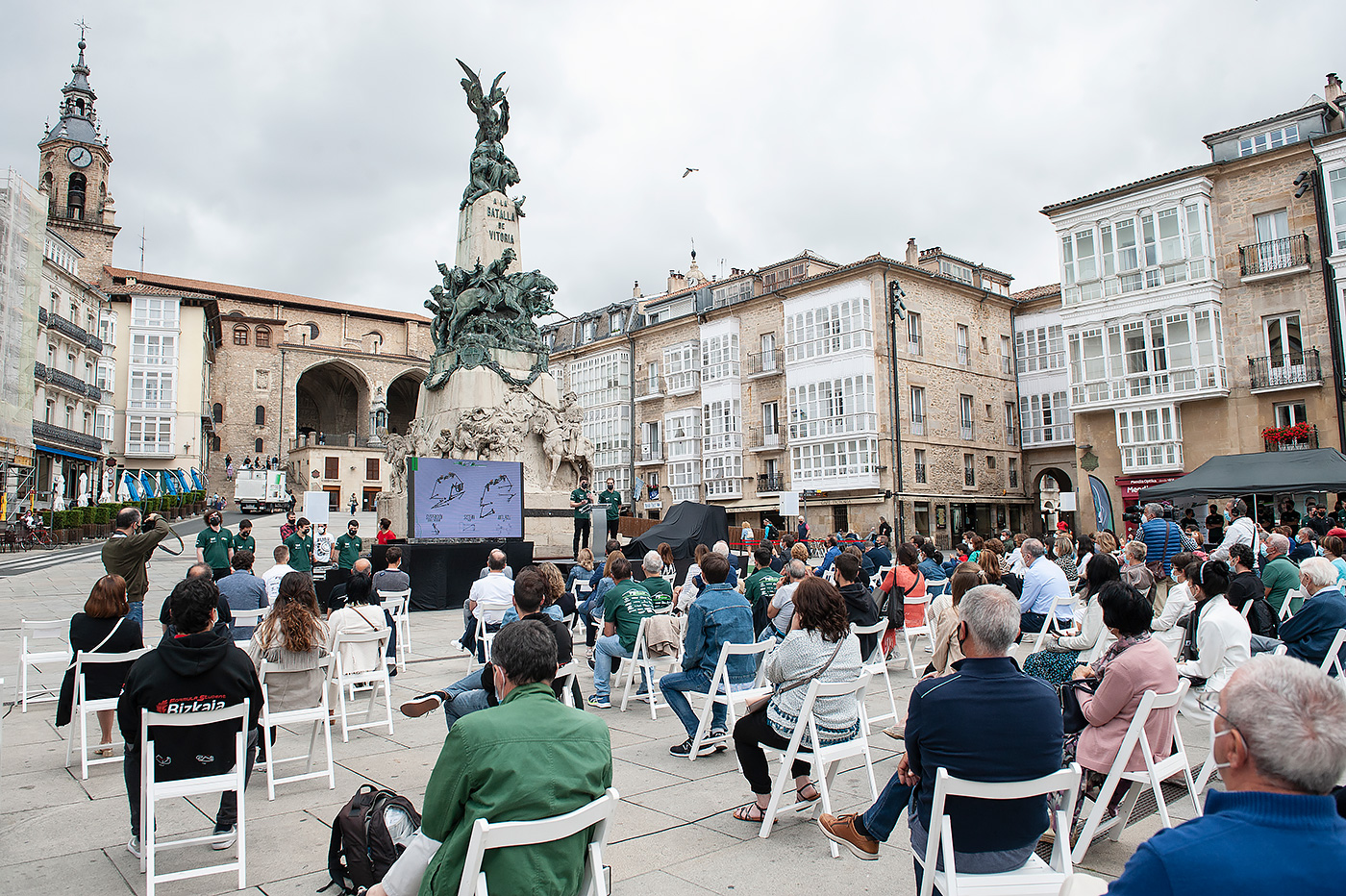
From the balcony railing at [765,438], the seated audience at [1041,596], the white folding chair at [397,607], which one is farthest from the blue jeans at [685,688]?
the balcony railing at [765,438]

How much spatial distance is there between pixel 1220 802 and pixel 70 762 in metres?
6.62

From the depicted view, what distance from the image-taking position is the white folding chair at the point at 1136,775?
3644 millimetres

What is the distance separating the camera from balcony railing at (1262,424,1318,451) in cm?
2409

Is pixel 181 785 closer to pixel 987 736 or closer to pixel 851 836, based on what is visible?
pixel 851 836

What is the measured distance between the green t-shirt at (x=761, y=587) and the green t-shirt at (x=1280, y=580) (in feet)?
14.5

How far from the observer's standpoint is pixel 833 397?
116 ft

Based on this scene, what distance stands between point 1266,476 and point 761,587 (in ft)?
36.7

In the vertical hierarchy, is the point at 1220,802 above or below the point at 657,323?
below

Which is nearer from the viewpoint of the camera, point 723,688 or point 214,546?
point 723,688

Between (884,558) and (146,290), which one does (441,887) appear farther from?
(146,290)

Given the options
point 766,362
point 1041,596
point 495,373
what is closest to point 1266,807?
point 1041,596

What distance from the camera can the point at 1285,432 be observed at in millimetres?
24344

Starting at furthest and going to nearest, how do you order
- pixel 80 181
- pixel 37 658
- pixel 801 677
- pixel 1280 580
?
pixel 80 181, pixel 1280 580, pixel 37 658, pixel 801 677

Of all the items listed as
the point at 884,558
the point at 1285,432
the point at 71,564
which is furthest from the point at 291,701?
the point at 1285,432
